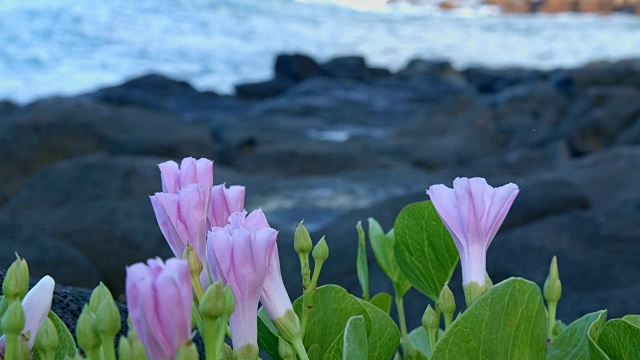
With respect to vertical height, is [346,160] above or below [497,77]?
above

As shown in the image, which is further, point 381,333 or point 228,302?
point 381,333

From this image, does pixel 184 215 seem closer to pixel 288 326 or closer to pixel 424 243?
pixel 288 326

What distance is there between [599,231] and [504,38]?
14.7 meters

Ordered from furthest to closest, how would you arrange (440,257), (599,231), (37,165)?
(37,165)
(599,231)
(440,257)

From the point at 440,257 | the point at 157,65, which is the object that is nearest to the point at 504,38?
the point at 157,65

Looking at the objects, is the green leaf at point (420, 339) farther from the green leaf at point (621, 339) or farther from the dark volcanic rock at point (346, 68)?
the dark volcanic rock at point (346, 68)

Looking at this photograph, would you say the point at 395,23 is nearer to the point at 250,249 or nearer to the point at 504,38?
the point at 504,38

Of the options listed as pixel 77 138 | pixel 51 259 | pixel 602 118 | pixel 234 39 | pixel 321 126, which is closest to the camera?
pixel 51 259

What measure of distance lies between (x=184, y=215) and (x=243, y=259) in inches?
3.3

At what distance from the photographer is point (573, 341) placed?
58cm

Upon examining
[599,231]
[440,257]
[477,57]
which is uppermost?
[440,257]

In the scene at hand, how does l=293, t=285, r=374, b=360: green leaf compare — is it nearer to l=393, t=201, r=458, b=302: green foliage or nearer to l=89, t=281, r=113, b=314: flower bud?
l=393, t=201, r=458, b=302: green foliage

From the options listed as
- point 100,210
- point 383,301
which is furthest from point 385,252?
point 100,210

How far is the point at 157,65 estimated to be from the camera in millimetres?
12164
